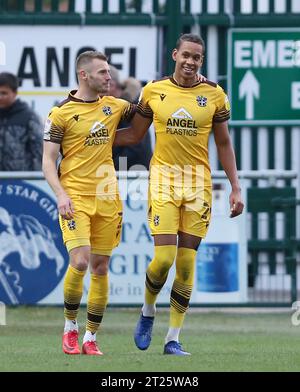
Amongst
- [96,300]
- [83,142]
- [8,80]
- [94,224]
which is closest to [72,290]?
[96,300]

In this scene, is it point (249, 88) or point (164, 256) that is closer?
point (164, 256)

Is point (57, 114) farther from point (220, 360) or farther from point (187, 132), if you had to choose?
point (220, 360)

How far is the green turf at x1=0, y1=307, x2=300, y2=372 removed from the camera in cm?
935

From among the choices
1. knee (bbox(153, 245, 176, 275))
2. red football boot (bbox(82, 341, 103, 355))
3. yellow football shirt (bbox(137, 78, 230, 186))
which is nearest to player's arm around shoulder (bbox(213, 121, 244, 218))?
yellow football shirt (bbox(137, 78, 230, 186))

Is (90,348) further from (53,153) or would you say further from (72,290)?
(53,153)

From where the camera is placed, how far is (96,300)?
1035 centimetres

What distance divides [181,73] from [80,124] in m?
0.85

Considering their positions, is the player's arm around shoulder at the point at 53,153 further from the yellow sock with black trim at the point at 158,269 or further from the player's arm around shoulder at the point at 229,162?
the player's arm around shoulder at the point at 229,162

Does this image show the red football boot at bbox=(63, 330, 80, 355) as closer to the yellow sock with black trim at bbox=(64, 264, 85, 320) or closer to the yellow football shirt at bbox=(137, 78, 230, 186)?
the yellow sock with black trim at bbox=(64, 264, 85, 320)

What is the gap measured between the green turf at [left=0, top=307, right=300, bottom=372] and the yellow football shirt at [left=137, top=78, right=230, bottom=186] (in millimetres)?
1398

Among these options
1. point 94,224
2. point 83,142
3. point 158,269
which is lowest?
point 158,269

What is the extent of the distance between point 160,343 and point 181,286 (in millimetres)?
1315

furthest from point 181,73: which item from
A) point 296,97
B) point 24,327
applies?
point 296,97

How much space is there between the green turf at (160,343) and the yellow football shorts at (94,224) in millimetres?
836
